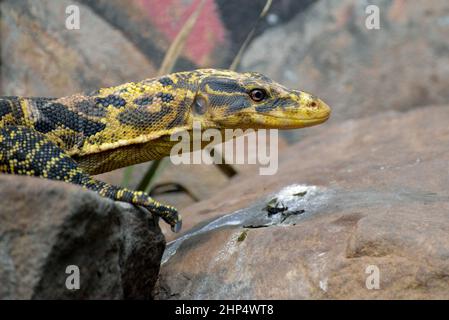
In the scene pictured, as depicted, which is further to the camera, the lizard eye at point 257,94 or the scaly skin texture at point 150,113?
the lizard eye at point 257,94

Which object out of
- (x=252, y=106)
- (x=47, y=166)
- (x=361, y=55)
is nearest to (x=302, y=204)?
(x=252, y=106)

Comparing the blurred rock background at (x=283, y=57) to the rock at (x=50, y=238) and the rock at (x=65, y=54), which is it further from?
the rock at (x=50, y=238)

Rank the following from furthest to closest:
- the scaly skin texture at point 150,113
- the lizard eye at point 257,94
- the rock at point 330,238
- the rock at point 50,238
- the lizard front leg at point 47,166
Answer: the lizard eye at point 257,94
the scaly skin texture at point 150,113
the lizard front leg at point 47,166
the rock at point 330,238
the rock at point 50,238

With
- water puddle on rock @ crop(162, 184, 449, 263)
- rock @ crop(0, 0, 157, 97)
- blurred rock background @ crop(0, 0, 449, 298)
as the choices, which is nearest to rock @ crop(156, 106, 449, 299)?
water puddle on rock @ crop(162, 184, 449, 263)

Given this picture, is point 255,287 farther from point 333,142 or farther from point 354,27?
point 354,27

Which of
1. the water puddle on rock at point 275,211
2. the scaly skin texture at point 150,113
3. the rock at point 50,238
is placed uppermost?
the scaly skin texture at point 150,113

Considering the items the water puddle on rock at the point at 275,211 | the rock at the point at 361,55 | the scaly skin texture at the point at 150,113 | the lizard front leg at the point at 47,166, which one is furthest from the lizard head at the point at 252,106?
the rock at the point at 361,55

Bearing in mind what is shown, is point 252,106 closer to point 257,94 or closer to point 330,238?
point 257,94
